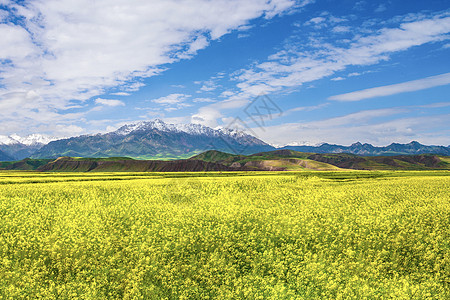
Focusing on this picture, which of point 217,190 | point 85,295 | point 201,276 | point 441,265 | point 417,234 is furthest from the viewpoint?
point 217,190

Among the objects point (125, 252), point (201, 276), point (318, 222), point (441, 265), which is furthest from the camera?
point (318, 222)

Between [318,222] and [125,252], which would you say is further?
[318,222]

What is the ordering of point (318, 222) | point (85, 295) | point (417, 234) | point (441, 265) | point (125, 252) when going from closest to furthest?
point (85, 295)
point (441, 265)
point (125, 252)
point (417, 234)
point (318, 222)

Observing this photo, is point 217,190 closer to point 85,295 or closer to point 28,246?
point 28,246

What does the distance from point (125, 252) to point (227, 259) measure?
20.1 feet

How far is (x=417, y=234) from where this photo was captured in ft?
55.3

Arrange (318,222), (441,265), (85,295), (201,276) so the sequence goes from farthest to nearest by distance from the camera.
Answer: (318,222) → (441,265) → (201,276) → (85,295)

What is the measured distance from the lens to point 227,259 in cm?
1499

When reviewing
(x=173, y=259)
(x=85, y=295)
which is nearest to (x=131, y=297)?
(x=85, y=295)

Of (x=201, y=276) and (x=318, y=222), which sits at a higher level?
(x=318, y=222)

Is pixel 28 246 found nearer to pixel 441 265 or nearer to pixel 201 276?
pixel 201 276

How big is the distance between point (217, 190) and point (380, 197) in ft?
63.6

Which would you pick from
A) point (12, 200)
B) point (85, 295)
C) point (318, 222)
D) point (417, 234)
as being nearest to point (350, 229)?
point (318, 222)

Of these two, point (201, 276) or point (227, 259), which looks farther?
point (227, 259)
